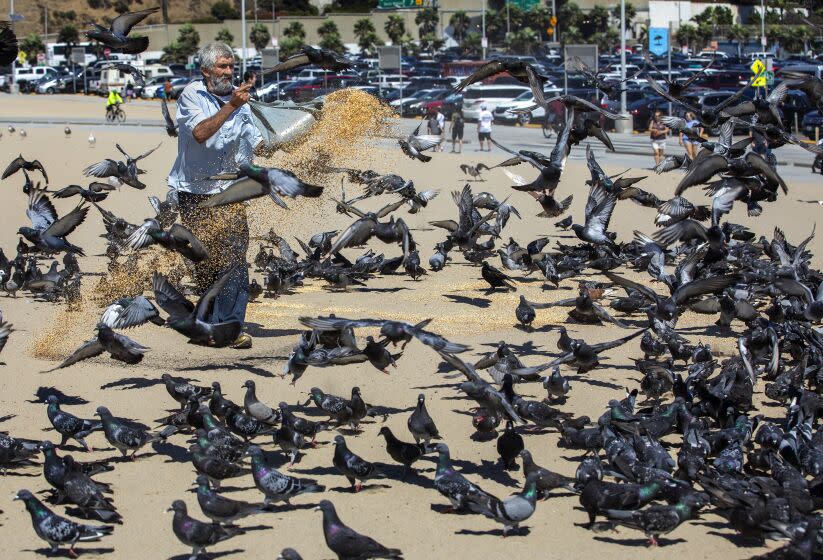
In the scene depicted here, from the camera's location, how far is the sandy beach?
6.29 meters

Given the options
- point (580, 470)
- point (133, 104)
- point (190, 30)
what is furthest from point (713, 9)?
point (580, 470)

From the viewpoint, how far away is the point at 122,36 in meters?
11.9

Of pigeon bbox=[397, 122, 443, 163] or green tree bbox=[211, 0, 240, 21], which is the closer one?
pigeon bbox=[397, 122, 443, 163]

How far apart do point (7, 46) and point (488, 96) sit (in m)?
38.1

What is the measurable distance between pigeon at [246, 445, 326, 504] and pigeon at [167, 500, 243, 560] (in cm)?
57

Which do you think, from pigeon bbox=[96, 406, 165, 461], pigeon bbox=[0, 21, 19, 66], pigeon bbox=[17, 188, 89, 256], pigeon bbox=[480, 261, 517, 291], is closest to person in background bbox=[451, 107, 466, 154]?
pigeon bbox=[480, 261, 517, 291]

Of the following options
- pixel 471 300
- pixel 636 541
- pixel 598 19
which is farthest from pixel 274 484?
pixel 598 19

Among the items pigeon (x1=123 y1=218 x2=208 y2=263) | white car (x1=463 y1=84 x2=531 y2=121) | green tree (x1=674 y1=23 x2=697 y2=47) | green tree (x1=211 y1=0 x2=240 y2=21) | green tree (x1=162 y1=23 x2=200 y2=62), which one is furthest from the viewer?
green tree (x1=211 y1=0 x2=240 y2=21)

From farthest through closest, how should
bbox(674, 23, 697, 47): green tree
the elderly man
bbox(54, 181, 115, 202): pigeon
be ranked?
bbox(674, 23, 697, 47): green tree < bbox(54, 181, 115, 202): pigeon < the elderly man

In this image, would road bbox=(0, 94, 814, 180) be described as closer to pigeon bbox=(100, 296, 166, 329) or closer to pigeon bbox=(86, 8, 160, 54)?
pigeon bbox=(86, 8, 160, 54)

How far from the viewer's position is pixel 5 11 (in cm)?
10431

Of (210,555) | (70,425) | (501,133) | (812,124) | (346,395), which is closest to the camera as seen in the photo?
(210,555)

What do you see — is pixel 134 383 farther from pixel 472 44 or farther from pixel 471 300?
pixel 472 44

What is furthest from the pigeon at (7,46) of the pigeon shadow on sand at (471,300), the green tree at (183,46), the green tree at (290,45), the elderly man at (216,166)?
the green tree at (183,46)
